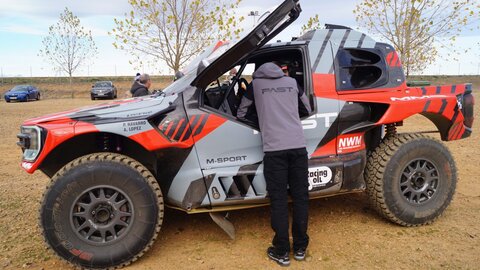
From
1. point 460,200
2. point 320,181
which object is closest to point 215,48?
point 320,181

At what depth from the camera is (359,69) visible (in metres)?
4.68

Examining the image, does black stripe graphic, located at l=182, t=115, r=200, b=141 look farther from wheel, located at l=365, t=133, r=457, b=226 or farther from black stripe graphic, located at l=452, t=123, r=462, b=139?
black stripe graphic, located at l=452, t=123, r=462, b=139

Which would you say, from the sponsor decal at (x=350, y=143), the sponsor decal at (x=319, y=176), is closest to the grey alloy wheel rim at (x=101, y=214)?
the sponsor decal at (x=319, y=176)

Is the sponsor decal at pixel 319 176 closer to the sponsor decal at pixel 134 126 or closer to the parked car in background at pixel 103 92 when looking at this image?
the sponsor decal at pixel 134 126

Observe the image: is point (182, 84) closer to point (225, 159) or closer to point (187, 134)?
point (187, 134)

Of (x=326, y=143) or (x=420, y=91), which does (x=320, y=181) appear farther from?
(x=420, y=91)

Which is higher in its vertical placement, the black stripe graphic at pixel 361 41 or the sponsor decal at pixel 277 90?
the black stripe graphic at pixel 361 41

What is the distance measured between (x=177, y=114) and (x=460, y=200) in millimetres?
3810

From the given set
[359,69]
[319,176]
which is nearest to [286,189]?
[319,176]

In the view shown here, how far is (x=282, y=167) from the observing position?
3.79m

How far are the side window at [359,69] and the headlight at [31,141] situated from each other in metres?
2.90

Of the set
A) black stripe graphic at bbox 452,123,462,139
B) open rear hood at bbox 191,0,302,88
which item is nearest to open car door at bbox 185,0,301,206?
open rear hood at bbox 191,0,302,88

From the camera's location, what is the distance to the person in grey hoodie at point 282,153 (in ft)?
12.4

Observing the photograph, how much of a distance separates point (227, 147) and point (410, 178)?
207cm
